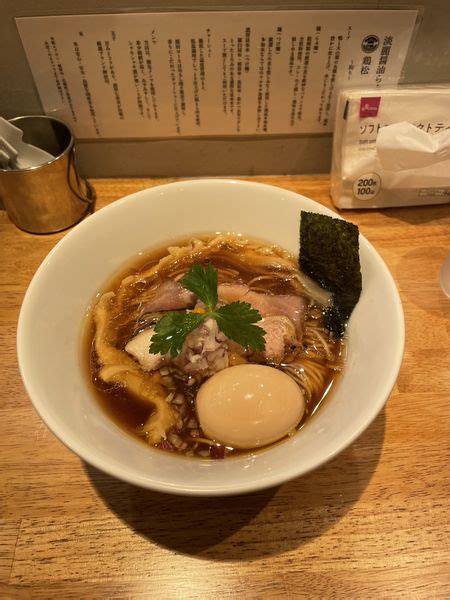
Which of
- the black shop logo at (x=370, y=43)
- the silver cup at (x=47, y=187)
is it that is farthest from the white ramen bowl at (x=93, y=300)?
the black shop logo at (x=370, y=43)

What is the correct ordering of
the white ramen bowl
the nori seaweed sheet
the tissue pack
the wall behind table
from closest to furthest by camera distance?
the white ramen bowl < the nori seaweed sheet < the wall behind table < the tissue pack

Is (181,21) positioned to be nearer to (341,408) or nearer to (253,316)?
(253,316)

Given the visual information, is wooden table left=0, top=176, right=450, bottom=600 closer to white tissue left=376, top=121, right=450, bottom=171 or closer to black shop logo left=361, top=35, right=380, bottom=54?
white tissue left=376, top=121, right=450, bottom=171

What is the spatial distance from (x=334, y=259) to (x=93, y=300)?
0.79 meters

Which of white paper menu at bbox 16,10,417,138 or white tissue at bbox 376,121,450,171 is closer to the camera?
white paper menu at bbox 16,10,417,138

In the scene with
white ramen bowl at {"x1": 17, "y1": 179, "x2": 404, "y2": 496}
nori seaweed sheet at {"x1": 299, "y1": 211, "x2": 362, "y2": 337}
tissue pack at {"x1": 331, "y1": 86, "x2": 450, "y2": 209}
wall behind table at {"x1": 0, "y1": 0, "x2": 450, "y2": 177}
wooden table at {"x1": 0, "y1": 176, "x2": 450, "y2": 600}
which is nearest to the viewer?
white ramen bowl at {"x1": 17, "y1": 179, "x2": 404, "y2": 496}

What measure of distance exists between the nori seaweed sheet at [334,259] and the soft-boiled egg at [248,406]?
31 cm

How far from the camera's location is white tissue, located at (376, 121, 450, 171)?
1923mm

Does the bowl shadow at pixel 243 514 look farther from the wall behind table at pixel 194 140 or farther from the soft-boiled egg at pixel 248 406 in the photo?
the wall behind table at pixel 194 140

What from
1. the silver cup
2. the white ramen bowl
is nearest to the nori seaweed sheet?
the white ramen bowl

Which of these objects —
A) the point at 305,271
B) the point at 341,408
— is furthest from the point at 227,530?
the point at 305,271

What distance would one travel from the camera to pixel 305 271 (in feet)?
5.65

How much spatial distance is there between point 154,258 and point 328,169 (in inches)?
40.2

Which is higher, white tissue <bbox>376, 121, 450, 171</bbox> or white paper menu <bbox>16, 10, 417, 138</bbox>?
white paper menu <bbox>16, 10, 417, 138</bbox>
